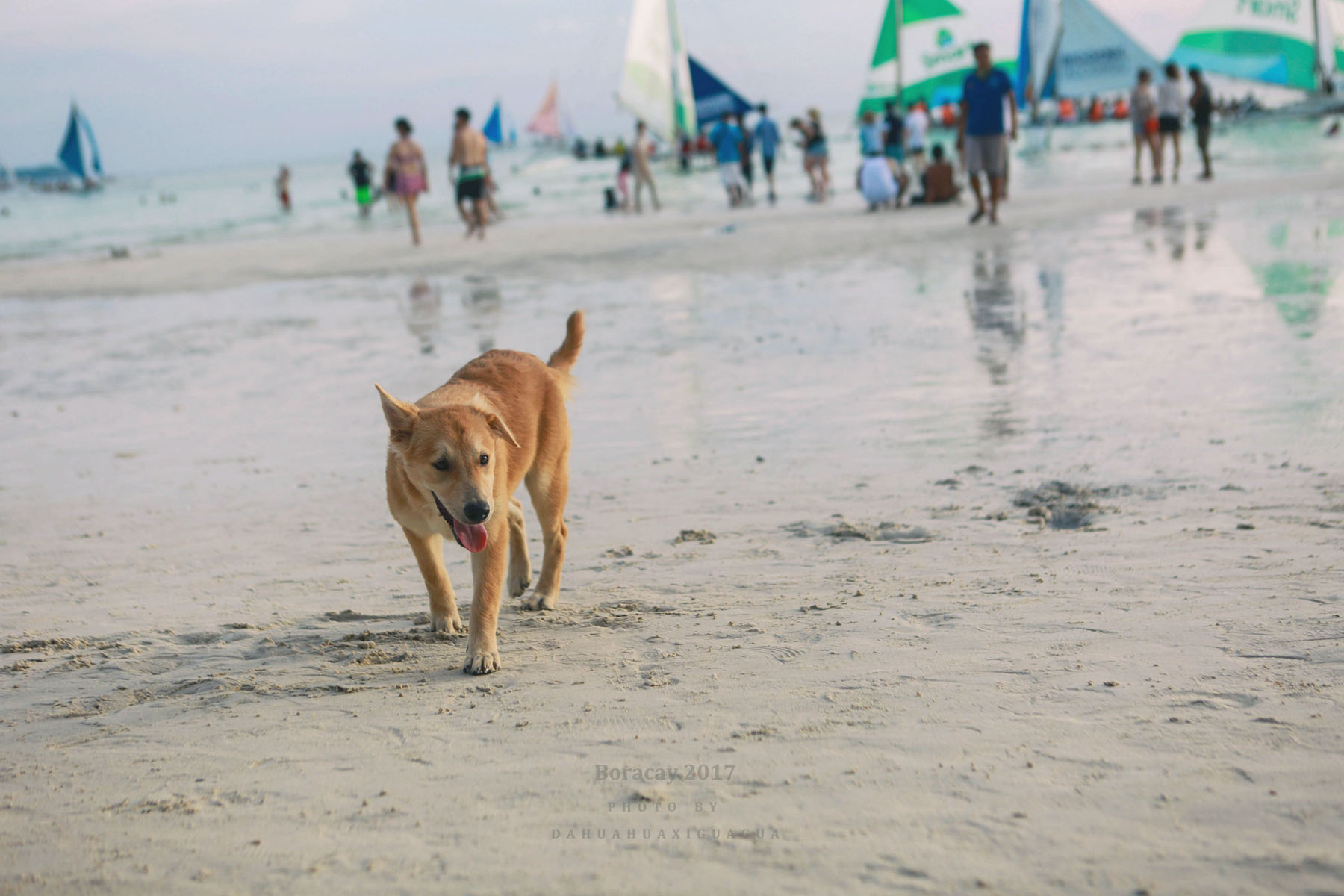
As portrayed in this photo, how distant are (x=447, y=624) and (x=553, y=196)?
119ft

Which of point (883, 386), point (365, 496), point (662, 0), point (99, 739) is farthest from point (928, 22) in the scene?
point (99, 739)

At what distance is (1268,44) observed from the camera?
45.7 m

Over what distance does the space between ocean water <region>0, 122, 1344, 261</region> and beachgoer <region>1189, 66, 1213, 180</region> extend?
1.27 m

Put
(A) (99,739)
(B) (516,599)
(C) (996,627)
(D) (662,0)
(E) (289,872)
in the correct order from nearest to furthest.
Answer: (E) (289,872) → (A) (99,739) → (C) (996,627) → (B) (516,599) → (D) (662,0)

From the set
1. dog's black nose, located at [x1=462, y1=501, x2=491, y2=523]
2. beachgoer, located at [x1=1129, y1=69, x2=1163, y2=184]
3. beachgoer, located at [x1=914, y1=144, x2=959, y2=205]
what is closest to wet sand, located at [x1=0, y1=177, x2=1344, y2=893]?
dog's black nose, located at [x1=462, y1=501, x2=491, y2=523]

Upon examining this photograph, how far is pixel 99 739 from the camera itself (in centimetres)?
330

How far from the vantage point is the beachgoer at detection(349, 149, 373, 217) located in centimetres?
3253

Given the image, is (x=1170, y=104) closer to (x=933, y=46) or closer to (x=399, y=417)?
(x=933, y=46)

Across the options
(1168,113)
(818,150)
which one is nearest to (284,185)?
(818,150)

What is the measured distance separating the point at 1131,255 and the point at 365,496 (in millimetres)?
9702

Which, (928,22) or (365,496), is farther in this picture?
(928,22)

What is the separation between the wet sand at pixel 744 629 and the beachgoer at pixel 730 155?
16.9m

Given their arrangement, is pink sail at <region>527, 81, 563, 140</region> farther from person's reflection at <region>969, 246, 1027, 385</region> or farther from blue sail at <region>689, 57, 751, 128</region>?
person's reflection at <region>969, 246, 1027, 385</region>

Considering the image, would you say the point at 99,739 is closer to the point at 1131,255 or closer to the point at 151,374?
the point at 151,374
